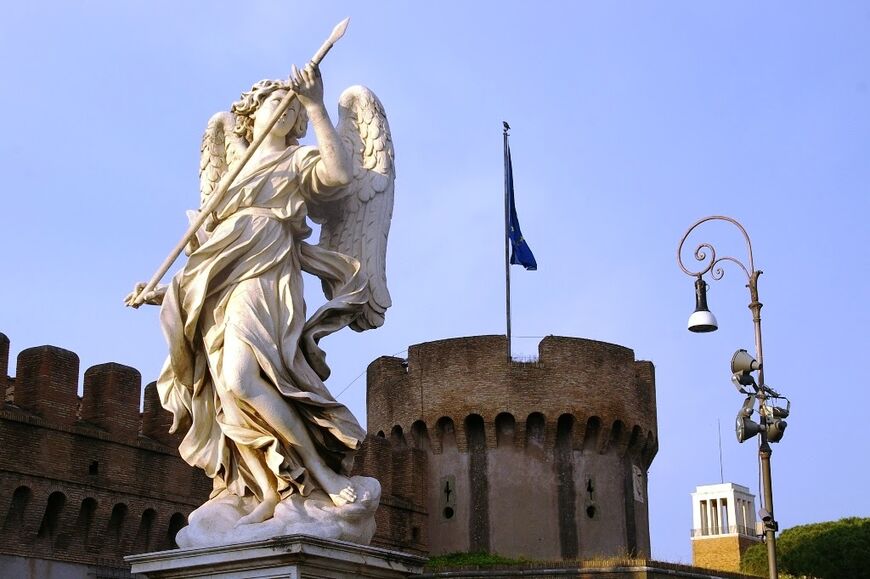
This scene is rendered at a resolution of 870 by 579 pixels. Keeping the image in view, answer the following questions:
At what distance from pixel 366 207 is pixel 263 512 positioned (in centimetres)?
142

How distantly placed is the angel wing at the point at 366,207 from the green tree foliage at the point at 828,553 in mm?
38876

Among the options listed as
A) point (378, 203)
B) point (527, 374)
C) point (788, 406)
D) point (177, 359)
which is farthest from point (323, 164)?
point (527, 374)

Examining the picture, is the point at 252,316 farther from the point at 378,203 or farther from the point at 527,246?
the point at 527,246

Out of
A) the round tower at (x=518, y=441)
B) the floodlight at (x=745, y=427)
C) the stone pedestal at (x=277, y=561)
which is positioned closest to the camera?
the stone pedestal at (x=277, y=561)

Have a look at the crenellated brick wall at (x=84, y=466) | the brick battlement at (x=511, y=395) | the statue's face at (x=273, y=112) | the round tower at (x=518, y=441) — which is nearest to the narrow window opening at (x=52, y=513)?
the crenellated brick wall at (x=84, y=466)

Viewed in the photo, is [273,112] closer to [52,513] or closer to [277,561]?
[277,561]

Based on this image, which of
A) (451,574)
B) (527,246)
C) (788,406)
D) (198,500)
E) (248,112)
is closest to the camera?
(248,112)

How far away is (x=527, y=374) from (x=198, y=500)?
1049 centimetres

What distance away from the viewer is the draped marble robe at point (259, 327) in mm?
5633

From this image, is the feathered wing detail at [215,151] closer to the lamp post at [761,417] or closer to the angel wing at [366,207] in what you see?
the angel wing at [366,207]

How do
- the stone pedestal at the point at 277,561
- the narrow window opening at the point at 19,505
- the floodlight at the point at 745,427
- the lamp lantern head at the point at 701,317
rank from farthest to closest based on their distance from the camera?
the narrow window opening at the point at 19,505 < the lamp lantern head at the point at 701,317 < the floodlight at the point at 745,427 < the stone pedestal at the point at 277,561

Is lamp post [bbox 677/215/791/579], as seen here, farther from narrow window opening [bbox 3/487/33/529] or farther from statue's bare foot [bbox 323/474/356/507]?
narrow window opening [bbox 3/487/33/529]

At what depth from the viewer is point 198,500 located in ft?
89.9

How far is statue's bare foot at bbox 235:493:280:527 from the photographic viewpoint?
5.48 meters
